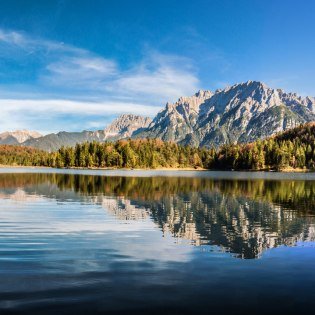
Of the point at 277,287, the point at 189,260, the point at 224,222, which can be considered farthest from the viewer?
the point at 224,222

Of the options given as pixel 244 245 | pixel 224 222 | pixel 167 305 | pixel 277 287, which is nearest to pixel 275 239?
pixel 244 245

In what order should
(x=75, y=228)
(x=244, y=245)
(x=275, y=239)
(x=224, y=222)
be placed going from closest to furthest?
(x=244, y=245) < (x=275, y=239) < (x=75, y=228) < (x=224, y=222)

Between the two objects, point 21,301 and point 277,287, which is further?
point 277,287

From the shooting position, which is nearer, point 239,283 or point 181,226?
point 239,283

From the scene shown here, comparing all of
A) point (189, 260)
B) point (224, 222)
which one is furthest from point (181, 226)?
point (189, 260)

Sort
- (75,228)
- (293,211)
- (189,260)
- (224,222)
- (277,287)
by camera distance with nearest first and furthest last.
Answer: (277,287)
(189,260)
(75,228)
(224,222)
(293,211)

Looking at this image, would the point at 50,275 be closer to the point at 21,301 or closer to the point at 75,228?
the point at 21,301

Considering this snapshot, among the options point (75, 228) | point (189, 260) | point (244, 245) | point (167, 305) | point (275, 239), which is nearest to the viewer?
point (167, 305)

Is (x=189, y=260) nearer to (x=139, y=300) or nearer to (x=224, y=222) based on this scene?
(x=139, y=300)

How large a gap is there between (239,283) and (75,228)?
21.1 m

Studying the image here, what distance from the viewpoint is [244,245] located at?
29375 mm

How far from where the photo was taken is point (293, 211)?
168 ft

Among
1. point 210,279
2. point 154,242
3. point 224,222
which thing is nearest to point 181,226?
point 224,222

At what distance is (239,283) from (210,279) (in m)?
1.58
